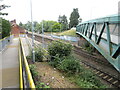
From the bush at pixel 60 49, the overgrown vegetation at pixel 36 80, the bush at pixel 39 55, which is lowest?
the overgrown vegetation at pixel 36 80

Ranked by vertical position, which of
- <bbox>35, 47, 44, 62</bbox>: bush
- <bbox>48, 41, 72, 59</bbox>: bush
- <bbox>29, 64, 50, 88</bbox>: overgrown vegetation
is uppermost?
<bbox>48, 41, 72, 59</bbox>: bush

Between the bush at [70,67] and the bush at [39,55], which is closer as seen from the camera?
the bush at [70,67]

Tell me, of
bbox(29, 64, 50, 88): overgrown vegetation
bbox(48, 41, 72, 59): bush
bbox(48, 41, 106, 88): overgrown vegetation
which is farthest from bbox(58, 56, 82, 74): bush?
bbox(29, 64, 50, 88): overgrown vegetation

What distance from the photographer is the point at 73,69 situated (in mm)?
6184

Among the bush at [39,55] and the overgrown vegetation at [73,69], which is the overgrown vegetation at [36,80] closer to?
the overgrown vegetation at [73,69]

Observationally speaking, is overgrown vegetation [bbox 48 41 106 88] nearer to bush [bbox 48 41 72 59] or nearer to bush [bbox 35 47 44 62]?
bush [bbox 48 41 72 59]

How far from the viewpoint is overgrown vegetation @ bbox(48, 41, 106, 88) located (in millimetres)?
5198

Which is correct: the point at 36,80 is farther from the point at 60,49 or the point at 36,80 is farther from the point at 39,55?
the point at 39,55

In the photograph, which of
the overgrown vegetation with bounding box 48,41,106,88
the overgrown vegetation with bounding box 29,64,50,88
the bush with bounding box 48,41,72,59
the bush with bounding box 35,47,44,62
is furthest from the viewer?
the bush with bounding box 35,47,44,62

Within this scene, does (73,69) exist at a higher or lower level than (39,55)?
lower

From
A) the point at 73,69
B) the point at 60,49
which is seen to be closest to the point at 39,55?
the point at 60,49

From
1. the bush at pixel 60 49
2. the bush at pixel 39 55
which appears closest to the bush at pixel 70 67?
the bush at pixel 60 49

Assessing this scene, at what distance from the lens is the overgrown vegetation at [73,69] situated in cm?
520

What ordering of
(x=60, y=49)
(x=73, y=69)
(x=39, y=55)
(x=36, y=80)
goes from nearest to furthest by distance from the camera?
1. (x=36, y=80)
2. (x=73, y=69)
3. (x=60, y=49)
4. (x=39, y=55)
